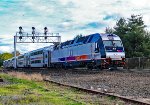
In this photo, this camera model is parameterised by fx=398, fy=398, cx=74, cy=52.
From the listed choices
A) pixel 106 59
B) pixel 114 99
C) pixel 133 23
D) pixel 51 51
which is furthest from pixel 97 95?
pixel 133 23

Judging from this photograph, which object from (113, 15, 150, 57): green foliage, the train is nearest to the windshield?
the train

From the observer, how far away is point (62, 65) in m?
46.5

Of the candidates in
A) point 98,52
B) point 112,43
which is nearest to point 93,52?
point 98,52

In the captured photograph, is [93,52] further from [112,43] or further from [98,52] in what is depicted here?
[112,43]

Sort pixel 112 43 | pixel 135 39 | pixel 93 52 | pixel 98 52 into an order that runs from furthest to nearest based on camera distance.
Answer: pixel 135 39, pixel 112 43, pixel 93 52, pixel 98 52

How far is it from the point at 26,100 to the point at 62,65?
35.0 metres

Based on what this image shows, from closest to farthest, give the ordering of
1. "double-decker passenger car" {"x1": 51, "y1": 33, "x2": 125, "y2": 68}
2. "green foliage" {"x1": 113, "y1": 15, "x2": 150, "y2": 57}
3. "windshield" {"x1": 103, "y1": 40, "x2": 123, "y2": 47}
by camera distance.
A: 1. "double-decker passenger car" {"x1": 51, "y1": 33, "x2": 125, "y2": 68}
2. "windshield" {"x1": 103, "y1": 40, "x2": 123, "y2": 47}
3. "green foliage" {"x1": 113, "y1": 15, "x2": 150, "y2": 57}

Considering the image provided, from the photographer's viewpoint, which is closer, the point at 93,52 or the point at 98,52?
the point at 98,52

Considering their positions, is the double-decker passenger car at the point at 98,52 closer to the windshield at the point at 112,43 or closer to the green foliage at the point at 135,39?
the windshield at the point at 112,43

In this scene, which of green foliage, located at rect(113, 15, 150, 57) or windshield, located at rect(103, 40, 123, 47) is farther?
green foliage, located at rect(113, 15, 150, 57)

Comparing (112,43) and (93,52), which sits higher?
(112,43)

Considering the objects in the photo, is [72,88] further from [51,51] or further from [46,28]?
[46,28]

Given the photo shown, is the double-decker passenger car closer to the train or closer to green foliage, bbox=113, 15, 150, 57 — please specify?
the train

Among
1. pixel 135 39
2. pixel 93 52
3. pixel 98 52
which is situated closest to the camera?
pixel 98 52
